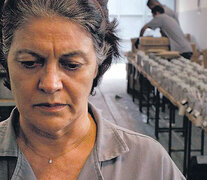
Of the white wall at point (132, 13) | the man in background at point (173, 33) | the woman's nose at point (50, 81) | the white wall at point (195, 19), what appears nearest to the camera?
the woman's nose at point (50, 81)

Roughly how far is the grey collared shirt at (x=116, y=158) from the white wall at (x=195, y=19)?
948cm

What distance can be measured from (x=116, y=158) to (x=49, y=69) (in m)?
0.38

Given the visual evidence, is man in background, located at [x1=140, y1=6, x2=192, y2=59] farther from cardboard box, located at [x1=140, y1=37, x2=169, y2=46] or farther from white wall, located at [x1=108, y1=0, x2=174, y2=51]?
white wall, located at [x1=108, y1=0, x2=174, y2=51]

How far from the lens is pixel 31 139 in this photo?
1366 millimetres

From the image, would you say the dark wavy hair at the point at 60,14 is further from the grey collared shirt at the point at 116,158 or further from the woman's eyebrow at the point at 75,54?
the grey collared shirt at the point at 116,158

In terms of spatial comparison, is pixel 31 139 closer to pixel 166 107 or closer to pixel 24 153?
pixel 24 153

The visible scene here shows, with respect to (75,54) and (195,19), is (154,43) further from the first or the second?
(75,54)

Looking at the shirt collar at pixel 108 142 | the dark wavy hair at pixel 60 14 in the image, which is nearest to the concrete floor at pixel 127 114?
the shirt collar at pixel 108 142

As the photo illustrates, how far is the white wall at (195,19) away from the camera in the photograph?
10711mm

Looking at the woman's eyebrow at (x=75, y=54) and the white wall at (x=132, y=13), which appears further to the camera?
the white wall at (x=132, y=13)

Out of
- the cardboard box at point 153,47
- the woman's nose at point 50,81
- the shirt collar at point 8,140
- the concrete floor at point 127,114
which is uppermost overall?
the woman's nose at point 50,81

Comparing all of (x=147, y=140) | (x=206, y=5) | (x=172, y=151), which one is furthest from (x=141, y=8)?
(x=147, y=140)

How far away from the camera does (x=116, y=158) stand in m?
1.36

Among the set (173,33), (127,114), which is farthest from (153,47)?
(127,114)
